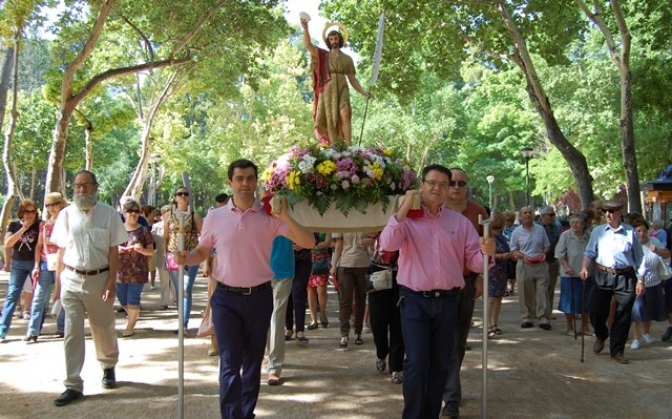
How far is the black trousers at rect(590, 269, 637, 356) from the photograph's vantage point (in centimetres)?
866

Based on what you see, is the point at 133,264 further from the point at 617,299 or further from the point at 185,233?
the point at 617,299

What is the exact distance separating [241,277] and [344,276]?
4428 mm

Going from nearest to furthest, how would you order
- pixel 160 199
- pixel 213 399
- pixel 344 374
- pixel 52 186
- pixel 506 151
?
pixel 213 399
pixel 344 374
pixel 52 186
pixel 506 151
pixel 160 199

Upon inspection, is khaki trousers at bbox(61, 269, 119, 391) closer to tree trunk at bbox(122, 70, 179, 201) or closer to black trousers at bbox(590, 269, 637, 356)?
black trousers at bbox(590, 269, 637, 356)

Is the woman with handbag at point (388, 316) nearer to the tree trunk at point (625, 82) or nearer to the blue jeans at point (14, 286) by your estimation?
the blue jeans at point (14, 286)

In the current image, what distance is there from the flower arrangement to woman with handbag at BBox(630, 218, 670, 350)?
5848 mm

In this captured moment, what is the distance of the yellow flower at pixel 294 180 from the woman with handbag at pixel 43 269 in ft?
17.2

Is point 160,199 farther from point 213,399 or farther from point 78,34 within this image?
point 213,399

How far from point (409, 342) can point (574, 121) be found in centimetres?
3000

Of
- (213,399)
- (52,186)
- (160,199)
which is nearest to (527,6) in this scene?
(52,186)

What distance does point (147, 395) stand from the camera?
6.71m

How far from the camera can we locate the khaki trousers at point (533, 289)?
11.4 metres

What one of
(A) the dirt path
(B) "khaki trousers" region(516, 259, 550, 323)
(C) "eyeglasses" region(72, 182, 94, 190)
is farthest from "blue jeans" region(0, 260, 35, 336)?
(B) "khaki trousers" region(516, 259, 550, 323)

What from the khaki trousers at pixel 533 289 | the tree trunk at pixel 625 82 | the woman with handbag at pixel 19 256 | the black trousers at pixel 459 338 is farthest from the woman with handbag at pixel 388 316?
the tree trunk at pixel 625 82
